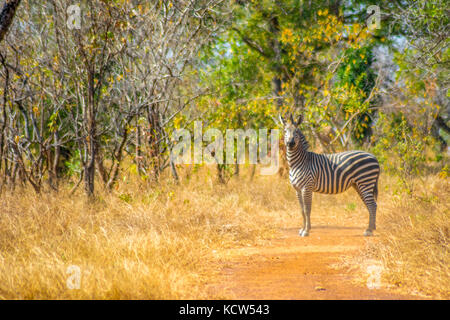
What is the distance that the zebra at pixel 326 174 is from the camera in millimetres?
7059

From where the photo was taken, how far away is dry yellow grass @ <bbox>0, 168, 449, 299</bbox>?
403 cm

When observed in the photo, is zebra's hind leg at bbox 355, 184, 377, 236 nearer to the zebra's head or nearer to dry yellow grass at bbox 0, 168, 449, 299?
dry yellow grass at bbox 0, 168, 449, 299

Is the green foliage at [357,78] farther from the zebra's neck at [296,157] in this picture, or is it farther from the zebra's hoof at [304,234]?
the zebra's hoof at [304,234]

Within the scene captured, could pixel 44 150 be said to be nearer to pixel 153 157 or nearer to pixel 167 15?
pixel 153 157

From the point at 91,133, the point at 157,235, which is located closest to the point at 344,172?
the point at 157,235

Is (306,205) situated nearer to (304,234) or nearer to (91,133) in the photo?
(304,234)

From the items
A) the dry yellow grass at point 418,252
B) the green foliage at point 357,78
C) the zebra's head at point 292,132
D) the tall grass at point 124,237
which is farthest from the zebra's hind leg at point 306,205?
the green foliage at point 357,78

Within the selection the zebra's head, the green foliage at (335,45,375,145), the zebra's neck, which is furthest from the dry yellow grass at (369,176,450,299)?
the green foliage at (335,45,375,145)

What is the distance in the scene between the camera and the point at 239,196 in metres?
9.27

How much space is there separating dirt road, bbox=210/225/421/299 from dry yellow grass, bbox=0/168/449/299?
0.28 meters

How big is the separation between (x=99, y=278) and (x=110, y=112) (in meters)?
6.05

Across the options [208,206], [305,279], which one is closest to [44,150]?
[208,206]

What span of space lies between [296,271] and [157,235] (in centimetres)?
175

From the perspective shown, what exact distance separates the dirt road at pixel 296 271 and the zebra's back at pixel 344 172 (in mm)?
790
